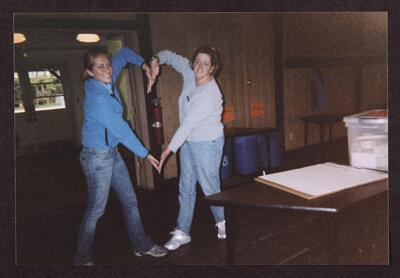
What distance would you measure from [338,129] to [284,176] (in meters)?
5.63

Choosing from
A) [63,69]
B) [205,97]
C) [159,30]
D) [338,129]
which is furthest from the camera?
[63,69]

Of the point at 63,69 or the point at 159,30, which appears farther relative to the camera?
the point at 63,69

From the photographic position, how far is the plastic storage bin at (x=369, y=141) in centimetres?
175

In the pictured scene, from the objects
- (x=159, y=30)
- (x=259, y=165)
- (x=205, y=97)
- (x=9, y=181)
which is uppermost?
(x=159, y=30)

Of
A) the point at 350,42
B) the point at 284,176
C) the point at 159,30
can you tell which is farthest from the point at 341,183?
the point at 350,42

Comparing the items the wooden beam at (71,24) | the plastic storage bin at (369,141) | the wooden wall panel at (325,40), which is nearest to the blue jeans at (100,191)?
the plastic storage bin at (369,141)

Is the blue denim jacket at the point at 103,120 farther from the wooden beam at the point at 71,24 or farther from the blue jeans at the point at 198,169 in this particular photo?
the wooden beam at the point at 71,24

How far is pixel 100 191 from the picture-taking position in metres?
2.26

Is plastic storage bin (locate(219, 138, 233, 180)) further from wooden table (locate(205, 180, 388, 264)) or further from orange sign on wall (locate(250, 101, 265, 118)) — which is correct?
wooden table (locate(205, 180, 388, 264))

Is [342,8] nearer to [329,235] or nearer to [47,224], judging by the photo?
[329,235]

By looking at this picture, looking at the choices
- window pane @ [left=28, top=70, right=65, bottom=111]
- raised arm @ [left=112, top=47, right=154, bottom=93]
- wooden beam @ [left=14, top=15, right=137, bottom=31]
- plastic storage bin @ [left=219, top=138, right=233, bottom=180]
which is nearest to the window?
window pane @ [left=28, top=70, right=65, bottom=111]

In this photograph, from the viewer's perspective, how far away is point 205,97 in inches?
94.2

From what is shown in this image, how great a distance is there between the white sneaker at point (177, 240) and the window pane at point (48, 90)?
727 cm

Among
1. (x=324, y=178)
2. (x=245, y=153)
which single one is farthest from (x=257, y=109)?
(x=324, y=178)
